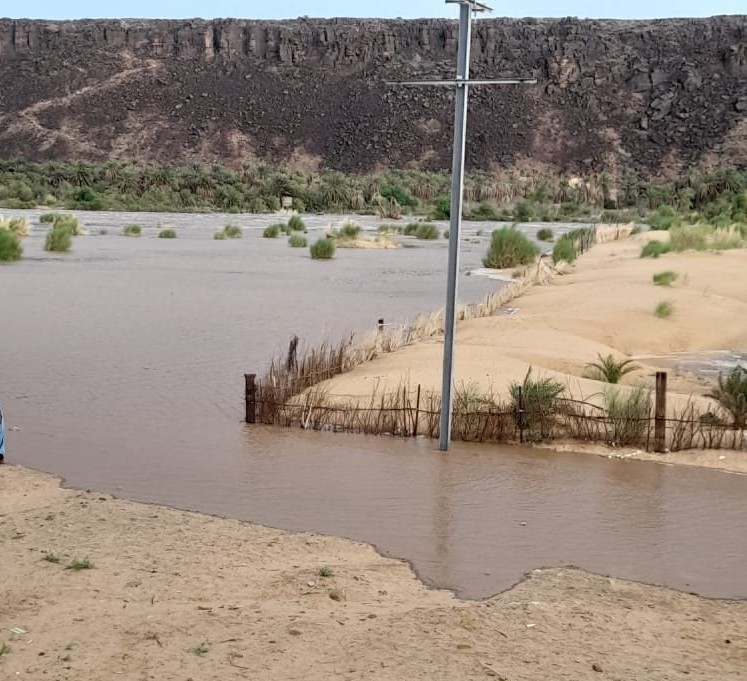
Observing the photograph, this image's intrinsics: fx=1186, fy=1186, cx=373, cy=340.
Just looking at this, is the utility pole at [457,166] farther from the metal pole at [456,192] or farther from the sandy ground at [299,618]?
the sandy ground at [299,618]

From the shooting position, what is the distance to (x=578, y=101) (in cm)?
9562

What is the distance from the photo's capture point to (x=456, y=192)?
919 cm

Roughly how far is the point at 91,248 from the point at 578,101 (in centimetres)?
6885

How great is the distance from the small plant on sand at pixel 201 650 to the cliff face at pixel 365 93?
84.1 meters

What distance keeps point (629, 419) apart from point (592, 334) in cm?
655

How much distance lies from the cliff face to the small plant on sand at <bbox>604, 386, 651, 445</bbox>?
78.1 meters

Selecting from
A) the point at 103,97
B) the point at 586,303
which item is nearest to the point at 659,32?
the point at 103,97

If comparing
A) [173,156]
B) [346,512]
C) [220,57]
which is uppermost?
[220,57]

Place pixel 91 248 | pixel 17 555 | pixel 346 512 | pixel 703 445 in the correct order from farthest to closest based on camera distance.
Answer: pixel 91 248 → pixel 703 445 → pixel 346 512 → pixel 17 555

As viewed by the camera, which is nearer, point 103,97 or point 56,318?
point 56,318

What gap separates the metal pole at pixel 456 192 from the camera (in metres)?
8.82

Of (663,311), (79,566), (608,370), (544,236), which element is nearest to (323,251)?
(544,236)

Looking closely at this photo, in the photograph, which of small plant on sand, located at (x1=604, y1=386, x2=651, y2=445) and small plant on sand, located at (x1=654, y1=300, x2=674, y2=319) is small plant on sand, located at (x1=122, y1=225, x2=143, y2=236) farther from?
small plant on sand, located at (x1=604, y1=386, x2=651, y2=445)

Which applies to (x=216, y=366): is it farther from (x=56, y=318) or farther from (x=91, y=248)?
(x=91, y=248)
